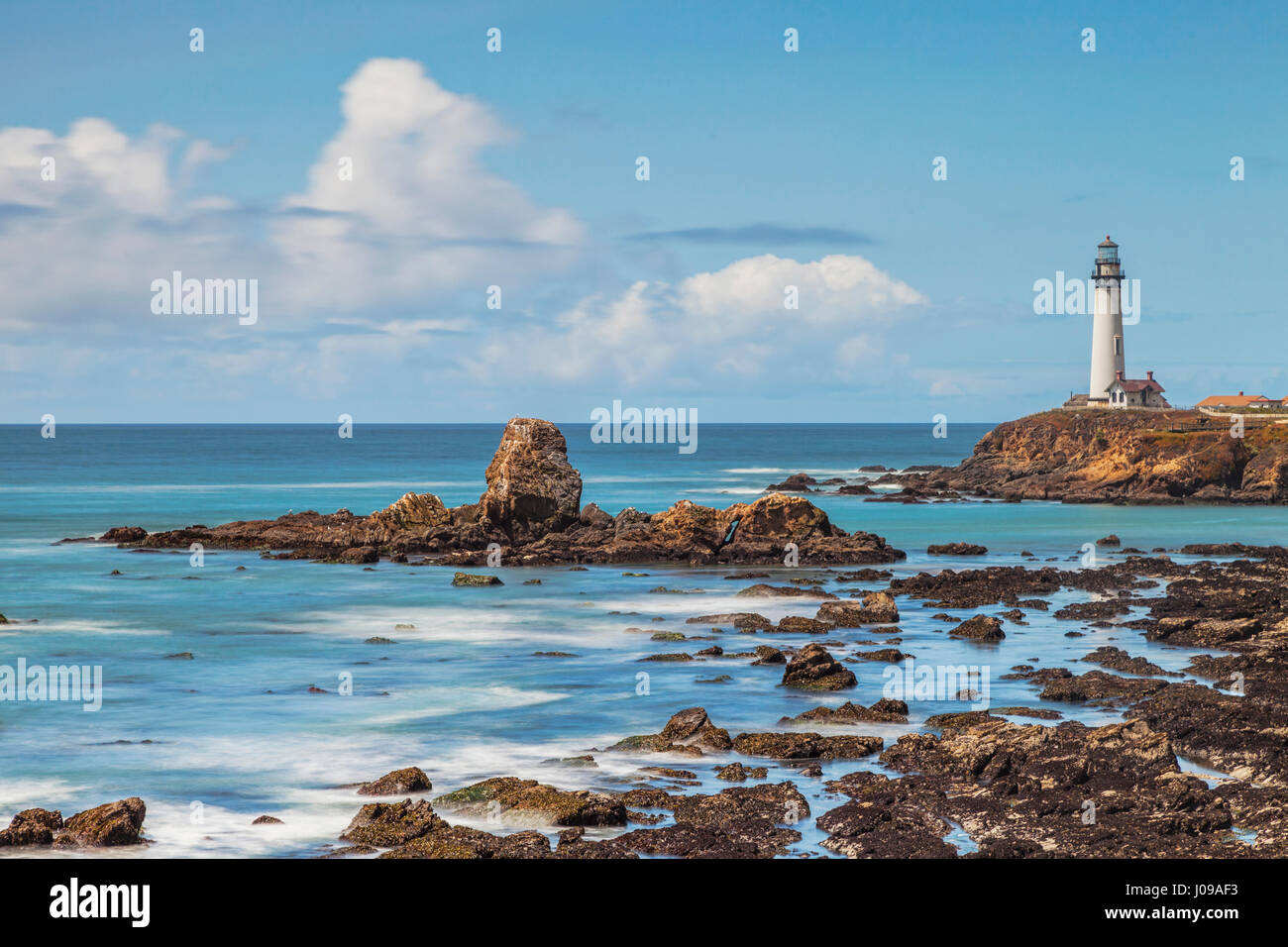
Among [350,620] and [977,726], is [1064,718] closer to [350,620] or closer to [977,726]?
[977,726]

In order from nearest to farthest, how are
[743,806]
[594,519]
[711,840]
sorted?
[711,840]
[743,806]
[594,519]

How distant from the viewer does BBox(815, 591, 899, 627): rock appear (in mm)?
34000

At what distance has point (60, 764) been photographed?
20.6 m

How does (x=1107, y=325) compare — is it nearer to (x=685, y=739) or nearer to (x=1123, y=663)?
(x=1123, y=663)

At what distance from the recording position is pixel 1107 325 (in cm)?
11306

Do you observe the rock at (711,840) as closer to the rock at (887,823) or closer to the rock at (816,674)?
the rock at (887,823)

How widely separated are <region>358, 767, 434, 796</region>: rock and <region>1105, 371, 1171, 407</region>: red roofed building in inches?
4210

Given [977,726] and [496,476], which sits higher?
[496,476]

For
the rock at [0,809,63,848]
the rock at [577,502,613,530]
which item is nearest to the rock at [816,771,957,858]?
the rock at [0,809,63,848]

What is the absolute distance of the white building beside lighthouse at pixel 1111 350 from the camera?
112m

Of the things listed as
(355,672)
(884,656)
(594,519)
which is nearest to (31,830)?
(355,672)

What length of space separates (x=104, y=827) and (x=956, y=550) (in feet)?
143
